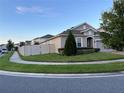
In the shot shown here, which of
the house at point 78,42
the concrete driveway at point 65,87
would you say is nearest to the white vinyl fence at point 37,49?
the house at point 78,42

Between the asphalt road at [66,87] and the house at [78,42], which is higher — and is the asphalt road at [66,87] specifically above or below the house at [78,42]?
below

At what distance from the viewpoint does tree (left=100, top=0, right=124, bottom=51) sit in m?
31.1

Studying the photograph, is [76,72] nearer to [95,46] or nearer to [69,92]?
[69,92]

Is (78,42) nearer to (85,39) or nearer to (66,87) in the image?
(85,39)

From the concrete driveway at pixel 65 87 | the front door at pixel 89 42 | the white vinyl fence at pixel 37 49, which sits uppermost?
the front door at pixel 89 42

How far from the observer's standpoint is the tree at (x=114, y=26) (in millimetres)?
31141

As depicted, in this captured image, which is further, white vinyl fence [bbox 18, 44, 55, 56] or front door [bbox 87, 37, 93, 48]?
white vinyl fence [bbox 18, 44, 55, 56]

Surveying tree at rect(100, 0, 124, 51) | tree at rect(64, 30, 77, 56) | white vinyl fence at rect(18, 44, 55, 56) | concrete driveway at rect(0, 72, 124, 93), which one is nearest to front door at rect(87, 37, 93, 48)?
white vinyl fence at rect(18, 44, 55, 56)

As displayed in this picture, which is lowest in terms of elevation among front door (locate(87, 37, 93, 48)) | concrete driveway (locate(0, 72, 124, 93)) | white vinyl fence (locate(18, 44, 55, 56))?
concrete driveway (locate(0, 72, 124, 93))

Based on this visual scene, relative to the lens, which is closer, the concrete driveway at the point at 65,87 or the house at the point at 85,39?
the concrete driveway at the point at 65,87

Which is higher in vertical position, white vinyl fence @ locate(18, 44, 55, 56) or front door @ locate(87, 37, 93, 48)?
front door @ locate(87, 37, 93, 48)

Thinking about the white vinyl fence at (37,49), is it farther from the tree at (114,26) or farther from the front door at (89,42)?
the tree at (114,26)

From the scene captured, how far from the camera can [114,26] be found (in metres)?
31.9

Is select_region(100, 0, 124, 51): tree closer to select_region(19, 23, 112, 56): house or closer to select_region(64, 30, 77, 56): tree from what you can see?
select_region(64, 30, 77, 56): tree
